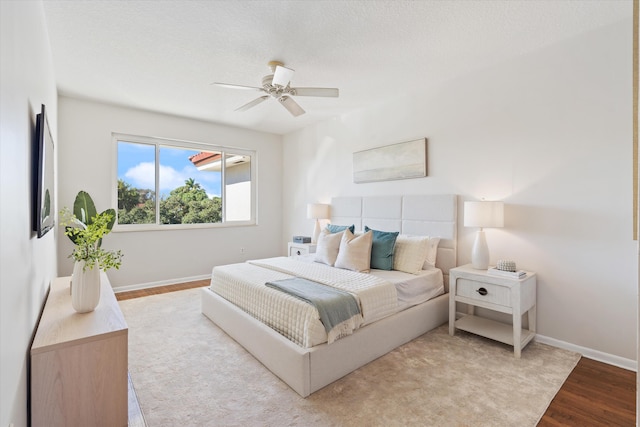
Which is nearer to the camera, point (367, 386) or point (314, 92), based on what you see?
point (367, 386)

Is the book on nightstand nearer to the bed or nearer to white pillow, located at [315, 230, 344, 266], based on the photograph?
the bed

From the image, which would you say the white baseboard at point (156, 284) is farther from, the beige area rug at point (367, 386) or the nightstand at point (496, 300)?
the nightstand at point (496, 300)

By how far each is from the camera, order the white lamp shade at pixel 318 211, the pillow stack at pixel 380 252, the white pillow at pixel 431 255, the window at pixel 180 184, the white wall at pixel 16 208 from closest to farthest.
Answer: the white wall at pixel 16 208 → the pillow stack at pixel 380 252 → the white pillow at pixel 431 255 → the window at pixel 180 184 → the white lamp shade at pixel 318 211

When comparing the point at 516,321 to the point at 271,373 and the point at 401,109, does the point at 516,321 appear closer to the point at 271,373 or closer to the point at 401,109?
the point at 271,373

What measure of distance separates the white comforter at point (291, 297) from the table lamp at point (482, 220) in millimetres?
921

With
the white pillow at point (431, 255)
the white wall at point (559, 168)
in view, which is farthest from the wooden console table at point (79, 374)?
the white wall at point (559, 168)

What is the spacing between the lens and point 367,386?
6.78 feet

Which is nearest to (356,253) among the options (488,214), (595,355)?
(488,214)

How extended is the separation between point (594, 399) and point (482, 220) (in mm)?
1428

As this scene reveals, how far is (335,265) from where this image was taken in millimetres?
3268

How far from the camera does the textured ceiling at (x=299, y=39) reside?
221 cm

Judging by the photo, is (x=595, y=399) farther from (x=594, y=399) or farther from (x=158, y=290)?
(x=158, y=290)

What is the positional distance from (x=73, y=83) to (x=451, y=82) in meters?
4.33

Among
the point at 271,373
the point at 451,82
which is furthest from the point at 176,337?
the point at 451,82
